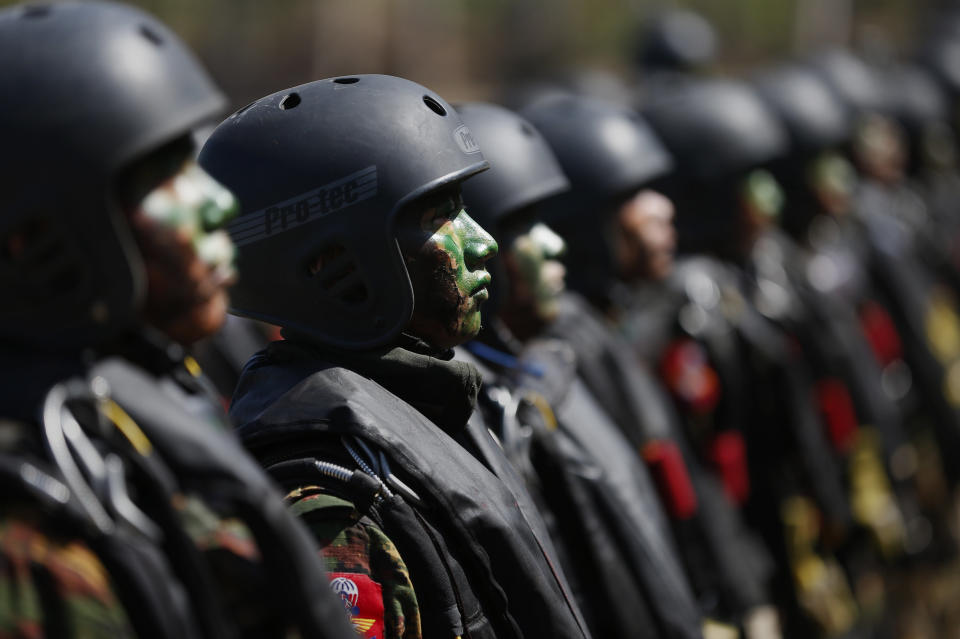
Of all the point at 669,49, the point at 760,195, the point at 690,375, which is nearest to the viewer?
the point at 690,375

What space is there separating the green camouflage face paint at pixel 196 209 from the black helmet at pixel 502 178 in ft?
5.67

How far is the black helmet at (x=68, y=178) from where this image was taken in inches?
81.1

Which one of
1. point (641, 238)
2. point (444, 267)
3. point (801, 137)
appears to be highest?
point (444, 267)

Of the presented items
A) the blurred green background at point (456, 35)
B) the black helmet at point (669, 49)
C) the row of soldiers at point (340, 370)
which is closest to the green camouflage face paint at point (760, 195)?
the row of soldiers at point (340, 370)

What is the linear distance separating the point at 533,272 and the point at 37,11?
2123 millimetres

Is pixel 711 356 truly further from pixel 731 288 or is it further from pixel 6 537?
pixel 6 537

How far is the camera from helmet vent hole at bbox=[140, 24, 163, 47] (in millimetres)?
2244

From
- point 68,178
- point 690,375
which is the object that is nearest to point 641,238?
point 690,375

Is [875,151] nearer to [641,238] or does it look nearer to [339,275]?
[641,238]

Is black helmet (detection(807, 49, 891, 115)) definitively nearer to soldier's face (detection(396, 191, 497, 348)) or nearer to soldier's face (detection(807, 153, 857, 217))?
soldier's face (detection(807, 153, 857, 217))

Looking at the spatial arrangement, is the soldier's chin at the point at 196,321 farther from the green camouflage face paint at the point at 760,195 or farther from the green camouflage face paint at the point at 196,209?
the green camouflage face paint at the point at 760,195

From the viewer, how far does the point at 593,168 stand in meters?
5.28

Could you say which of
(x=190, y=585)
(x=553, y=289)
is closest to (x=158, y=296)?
(x=190, y=585)

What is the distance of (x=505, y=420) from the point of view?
3.71 meters
